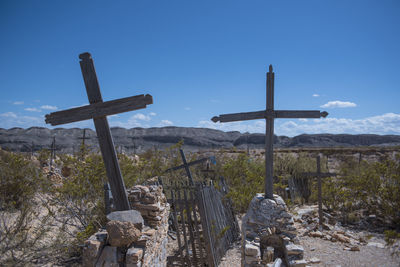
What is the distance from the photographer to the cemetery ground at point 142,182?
508 centimetres

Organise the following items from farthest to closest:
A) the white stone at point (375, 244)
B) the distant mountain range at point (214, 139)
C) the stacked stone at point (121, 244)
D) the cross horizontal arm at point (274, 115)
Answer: the distant mountain range at point (214, 139) < the white stone at point (375, 244) < the cross horizontal arm at point (274, 115) < the stacked stone at point (121, 244)

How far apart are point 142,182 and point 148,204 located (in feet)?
10.9

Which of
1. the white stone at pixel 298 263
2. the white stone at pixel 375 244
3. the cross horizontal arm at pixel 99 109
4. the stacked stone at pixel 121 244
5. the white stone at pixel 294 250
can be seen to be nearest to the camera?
the stacked stone at pixel 121 244

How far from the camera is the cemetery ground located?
5082 millimetres

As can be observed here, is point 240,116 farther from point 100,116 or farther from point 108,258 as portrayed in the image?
point 108,258

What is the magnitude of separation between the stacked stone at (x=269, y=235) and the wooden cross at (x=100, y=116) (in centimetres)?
223

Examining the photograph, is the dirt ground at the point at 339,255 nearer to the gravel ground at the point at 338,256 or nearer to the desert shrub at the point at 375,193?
the gravel ground at the point at 338,256

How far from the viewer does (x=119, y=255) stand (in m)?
3.15

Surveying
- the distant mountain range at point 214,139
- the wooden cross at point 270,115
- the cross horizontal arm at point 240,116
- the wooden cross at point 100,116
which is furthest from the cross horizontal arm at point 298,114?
the distant mountain range at point 214,139

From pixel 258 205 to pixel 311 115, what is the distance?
6.88ft

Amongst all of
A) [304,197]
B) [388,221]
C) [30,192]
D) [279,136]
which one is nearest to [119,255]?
[30,192]

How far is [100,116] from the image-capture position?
3.81 meters

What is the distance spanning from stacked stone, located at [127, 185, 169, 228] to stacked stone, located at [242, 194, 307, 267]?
1.61 m

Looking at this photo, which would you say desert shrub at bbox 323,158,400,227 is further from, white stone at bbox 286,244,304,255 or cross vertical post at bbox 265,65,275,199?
white stone at bbox 286,244,304,255
